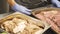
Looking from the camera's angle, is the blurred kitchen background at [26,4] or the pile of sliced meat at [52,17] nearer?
the pile of sliced meat at [52,17]

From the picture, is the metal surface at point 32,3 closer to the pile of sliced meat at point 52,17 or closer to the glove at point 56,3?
the glove at point 56,3

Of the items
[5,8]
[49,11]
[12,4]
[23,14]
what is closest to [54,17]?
[49,11]

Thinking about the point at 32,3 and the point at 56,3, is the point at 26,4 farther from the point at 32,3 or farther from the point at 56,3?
the point at 56,3

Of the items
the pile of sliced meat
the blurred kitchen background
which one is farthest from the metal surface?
the pile of sliced meat

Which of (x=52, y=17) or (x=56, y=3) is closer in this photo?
(x=52, y=17)

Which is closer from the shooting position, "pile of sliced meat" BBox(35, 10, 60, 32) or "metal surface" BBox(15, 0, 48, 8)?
"pile of sliced meat" BBox(35, 10, 60, 32)

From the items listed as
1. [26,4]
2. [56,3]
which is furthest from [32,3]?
[56,3]

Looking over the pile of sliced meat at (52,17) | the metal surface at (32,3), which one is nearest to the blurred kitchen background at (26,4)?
the metal surface at (32,3)

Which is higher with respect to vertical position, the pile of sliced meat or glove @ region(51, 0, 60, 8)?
glove @ region(51, 0, 60, 8)

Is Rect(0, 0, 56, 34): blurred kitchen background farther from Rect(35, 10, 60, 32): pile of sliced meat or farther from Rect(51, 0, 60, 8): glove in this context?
Rect(35, 10, 60, 32): pile of sliced meat
